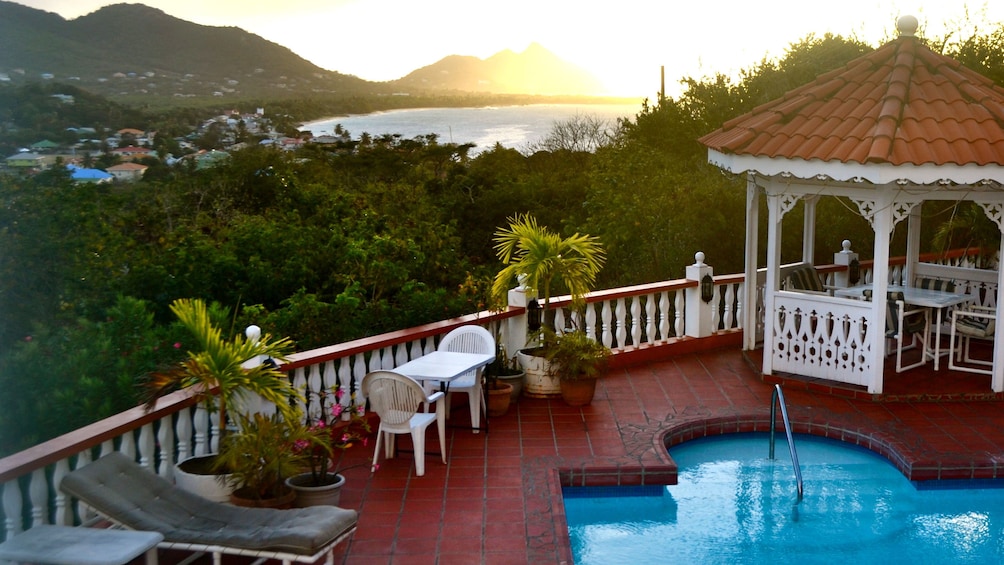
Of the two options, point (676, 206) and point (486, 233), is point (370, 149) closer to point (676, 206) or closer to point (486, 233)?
point (486, 233)

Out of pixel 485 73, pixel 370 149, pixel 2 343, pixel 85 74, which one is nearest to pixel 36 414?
pixel 2 343

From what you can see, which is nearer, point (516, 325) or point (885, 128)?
point (885, 128)

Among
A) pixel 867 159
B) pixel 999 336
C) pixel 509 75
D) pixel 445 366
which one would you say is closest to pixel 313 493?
pixel 445 366

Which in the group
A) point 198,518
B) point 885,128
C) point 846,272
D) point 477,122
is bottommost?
point 198,518

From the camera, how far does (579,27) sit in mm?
33719

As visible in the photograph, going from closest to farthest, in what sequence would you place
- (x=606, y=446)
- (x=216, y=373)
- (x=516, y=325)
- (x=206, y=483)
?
(x=206, y=483), (x=216, y=373), (x=606, y=446), (x=516, y=325)

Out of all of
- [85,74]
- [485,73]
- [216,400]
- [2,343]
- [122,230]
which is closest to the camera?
[216,400]

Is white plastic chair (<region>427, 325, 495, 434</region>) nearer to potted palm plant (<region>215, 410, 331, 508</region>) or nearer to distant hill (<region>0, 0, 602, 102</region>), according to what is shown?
potted palm plant (<region>215, 410, 331, 508</region>)

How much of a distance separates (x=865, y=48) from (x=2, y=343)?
1902cm

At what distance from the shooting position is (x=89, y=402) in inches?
277

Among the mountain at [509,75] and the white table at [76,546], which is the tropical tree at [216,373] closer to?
the white table at [76,546]

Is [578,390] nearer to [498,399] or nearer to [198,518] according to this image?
Answer: [498,399]

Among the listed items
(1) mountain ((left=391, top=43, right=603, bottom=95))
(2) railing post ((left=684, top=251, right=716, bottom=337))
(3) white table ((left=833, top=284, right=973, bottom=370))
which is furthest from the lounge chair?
(1) mountain ((left=391, top=43, right=603, bottom=95))

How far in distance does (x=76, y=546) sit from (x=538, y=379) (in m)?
5.28
